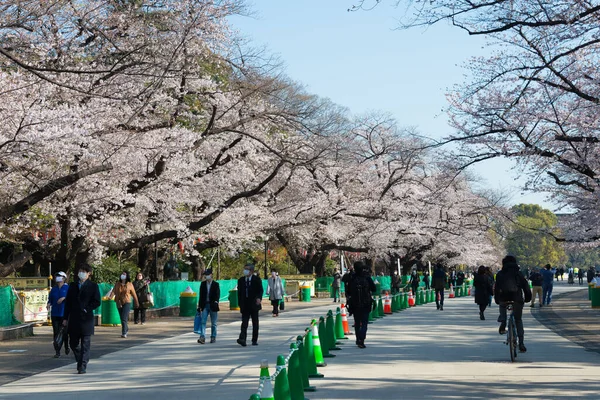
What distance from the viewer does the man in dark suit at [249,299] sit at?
1894 centimetres

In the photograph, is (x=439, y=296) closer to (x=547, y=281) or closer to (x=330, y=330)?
(x=547, y=281)

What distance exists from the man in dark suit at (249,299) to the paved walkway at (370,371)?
1.32ft

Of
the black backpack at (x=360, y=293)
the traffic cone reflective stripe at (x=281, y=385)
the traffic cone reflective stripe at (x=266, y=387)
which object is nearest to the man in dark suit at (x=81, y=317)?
the black backpack at (x=360, y=293)

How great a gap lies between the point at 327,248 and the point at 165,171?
90.2ft

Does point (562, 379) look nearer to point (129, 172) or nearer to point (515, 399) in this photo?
point (515, 399)

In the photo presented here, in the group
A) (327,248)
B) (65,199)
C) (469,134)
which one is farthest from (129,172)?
(327,248)

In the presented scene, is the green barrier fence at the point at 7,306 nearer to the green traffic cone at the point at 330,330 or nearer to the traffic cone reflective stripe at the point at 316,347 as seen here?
the green traffic cone at the point at 330,330

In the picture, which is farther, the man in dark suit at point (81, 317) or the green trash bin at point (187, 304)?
the green trash bin at point (187, 304)

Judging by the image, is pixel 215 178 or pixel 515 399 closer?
pixel 515 399

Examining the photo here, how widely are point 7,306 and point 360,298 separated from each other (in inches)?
439

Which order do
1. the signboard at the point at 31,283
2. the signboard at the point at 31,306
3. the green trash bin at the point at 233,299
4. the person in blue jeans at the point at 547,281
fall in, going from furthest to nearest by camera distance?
the green trash bin at the point at 233,299 → the person in blue jeans at the point at 547,281 → the signboard at the point at 31,283 → the signboard at the point at 31,306

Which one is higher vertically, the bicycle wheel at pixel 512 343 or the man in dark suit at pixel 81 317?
the man in dark suit at pixel 81 317

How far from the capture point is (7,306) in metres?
24.2

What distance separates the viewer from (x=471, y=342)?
19.2 metres
